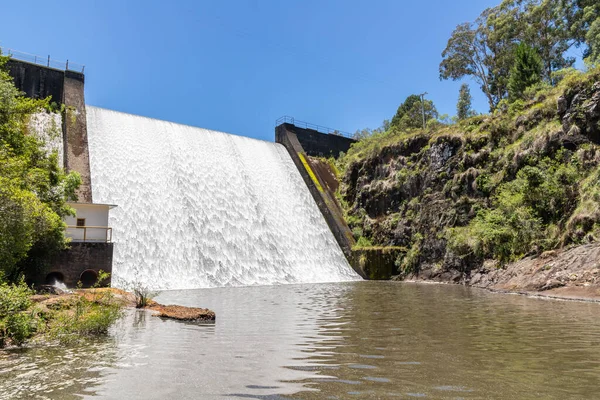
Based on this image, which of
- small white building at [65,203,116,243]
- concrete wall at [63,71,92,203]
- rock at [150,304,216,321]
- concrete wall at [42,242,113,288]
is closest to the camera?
rock at [150,304,216,321]

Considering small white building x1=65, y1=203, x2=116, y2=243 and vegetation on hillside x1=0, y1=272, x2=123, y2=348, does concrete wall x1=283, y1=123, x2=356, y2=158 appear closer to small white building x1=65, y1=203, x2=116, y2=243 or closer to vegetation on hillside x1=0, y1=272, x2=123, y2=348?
small white building x1=65, y1=203, x2=116, y2=243

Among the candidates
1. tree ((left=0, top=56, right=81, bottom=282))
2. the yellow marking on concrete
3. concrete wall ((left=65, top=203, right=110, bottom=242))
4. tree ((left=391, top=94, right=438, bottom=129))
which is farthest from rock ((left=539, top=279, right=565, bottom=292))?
tree ((left=391, top=94, right=438, bottom=129))

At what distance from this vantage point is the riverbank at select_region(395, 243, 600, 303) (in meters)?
13.3

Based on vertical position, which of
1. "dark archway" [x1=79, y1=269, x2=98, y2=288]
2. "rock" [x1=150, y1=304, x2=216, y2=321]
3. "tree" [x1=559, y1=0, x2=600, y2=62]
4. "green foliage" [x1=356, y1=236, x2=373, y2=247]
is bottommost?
"rock" [x1=150, y1=304, x2=216, y2=321]

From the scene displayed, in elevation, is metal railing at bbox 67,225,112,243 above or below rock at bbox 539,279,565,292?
above

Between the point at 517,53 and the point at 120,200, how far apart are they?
102 ft

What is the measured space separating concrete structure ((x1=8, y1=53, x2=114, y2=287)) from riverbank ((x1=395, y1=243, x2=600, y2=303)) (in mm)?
15721

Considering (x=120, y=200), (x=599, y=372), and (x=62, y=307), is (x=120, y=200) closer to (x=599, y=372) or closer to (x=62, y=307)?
(x=62, y=307)

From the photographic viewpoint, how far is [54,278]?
1633cm

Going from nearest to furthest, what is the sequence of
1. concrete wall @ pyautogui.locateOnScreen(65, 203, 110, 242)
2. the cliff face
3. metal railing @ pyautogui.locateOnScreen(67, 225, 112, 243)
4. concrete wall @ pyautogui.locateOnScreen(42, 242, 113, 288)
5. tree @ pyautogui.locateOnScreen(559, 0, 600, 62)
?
concrete wall @ pyautogui.locateOnScreen(42, 242, 113, 288), metal railing @ pyautogui.locateOnScreen(67, 225, 112, 243), concrete wall @ pyautogui.locateOnScreen(65, 203, 110, 242), the cliff face, tree @ pyautogui.locateOnScreen(559, 0, 600, 62)

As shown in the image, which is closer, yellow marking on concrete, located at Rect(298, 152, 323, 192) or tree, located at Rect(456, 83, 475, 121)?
yellow marking on concrete, located at Rect(298, 152, 323, 192)

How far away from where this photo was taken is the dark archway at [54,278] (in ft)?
53.0

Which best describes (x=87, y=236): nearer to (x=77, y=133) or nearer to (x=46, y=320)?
(x=77, y=133)

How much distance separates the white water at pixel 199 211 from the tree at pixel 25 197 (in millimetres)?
3511
